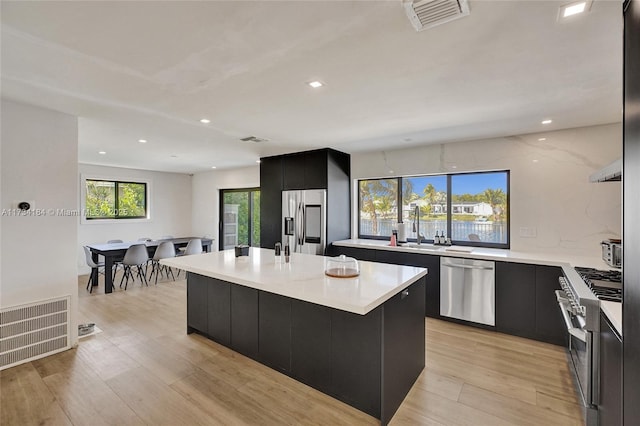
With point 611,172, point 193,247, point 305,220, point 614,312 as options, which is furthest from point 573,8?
point 193,247

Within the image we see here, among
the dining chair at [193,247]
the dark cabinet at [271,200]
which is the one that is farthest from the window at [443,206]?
the dining chair at [193,247]

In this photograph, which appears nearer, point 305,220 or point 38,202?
point 38,202

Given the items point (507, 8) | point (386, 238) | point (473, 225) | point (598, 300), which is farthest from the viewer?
point (386, 238)

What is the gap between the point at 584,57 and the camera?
1.82m

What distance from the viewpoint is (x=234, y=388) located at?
2.29 m

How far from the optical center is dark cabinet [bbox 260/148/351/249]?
15.3 feet

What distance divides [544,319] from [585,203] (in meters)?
1.43

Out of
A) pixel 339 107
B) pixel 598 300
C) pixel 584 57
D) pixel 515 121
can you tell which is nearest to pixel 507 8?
pixel 584 57

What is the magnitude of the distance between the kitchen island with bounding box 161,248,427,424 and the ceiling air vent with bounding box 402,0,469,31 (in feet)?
5.00

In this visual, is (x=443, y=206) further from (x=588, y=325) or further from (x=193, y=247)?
(x=193, y=247)

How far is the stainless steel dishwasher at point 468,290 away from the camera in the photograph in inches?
135

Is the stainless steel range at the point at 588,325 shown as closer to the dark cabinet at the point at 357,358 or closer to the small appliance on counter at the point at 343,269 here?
the dark cabinet at the point at 357,358

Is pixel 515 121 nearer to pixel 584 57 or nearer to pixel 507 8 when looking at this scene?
pixel 584 57

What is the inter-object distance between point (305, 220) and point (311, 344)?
2.73 meters
